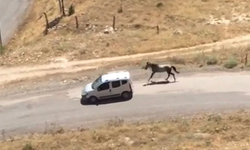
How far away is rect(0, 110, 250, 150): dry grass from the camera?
2572 cm

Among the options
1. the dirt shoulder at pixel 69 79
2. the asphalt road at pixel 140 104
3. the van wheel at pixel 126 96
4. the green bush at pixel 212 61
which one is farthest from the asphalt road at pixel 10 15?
the van wheel at pixel 126 96

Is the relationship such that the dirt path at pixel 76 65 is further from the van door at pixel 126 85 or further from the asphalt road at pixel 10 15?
the asphalt road at pixel 10 15

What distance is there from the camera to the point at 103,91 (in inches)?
1241

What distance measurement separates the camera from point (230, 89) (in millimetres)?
31297

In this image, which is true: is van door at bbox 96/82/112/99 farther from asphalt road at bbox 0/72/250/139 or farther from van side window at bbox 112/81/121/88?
asphalt road at bbox 0/72/250/139

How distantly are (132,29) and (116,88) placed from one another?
14.8 metres

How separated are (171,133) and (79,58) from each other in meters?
16.4

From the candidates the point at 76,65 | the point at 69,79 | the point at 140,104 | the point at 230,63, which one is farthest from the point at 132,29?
the point at 140,104

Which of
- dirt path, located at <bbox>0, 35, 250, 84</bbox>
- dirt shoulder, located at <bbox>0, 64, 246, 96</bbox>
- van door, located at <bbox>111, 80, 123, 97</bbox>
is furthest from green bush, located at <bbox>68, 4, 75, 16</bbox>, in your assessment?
van door, located at <bbox>111, 80, 123, 97</bbox>

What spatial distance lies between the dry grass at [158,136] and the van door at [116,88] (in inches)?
128

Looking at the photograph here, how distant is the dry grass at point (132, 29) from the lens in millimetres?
42562

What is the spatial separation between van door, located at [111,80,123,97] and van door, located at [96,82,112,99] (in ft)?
0.81

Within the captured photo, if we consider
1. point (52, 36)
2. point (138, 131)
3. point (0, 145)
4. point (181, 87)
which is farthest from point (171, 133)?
point (52, 36)

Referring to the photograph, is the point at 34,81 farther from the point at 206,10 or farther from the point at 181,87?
the point at 206,10
